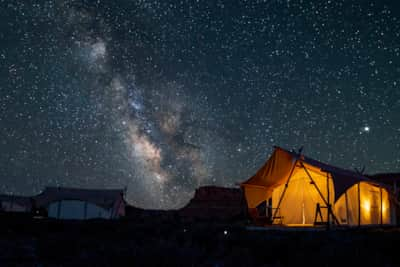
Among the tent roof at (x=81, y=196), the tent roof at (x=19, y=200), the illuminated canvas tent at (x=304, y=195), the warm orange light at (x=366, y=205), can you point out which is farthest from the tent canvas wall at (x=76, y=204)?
the warm orange light at (x=366, y=205)

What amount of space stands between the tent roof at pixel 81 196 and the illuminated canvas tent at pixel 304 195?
19542 millimetres

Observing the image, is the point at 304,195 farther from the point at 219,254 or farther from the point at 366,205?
the point at 219,254

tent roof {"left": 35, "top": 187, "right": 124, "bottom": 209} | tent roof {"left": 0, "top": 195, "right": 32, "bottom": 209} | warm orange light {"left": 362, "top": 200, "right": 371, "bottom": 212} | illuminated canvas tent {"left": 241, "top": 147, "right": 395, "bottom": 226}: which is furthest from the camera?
tent roof {"left": 0, "top": 195, "right": 32, "bottom": 209}

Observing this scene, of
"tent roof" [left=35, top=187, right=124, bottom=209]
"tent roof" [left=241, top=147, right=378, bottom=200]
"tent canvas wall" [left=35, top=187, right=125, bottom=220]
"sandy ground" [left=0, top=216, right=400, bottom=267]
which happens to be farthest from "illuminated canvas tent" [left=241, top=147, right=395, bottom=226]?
"tent roof" [left=35, top=187, right=124, bottom=209]

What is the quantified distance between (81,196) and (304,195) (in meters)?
22.0

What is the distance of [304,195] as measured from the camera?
15.0 m

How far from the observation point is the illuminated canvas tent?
543 inches

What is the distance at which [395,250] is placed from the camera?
7.88 m

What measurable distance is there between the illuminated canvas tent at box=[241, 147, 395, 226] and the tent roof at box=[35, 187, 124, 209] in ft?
64.1

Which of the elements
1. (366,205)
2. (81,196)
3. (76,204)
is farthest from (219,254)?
(81,196)

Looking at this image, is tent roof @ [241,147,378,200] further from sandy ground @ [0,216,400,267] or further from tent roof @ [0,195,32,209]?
tent roof @ [0,195,32,209]

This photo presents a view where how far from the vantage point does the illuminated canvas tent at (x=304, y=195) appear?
13.8m

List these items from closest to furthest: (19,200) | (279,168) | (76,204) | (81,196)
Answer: (279,168) < (76,204) < (81,196) < (19,200)

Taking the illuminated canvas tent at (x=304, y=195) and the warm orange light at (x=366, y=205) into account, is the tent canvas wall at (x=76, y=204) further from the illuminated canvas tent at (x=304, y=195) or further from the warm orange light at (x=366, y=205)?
the warm orange light at (x=366, y=205)
